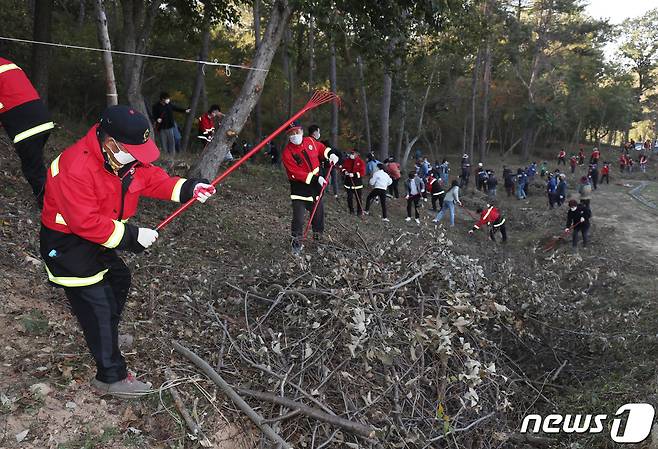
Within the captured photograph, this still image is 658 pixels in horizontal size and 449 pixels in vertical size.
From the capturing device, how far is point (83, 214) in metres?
2.85

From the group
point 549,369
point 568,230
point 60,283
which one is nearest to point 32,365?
point 60,283

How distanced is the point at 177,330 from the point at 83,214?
1705 mm

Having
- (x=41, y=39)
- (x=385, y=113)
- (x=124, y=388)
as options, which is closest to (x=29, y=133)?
(x=124, y=388)

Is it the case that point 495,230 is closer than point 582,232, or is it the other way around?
point 582,232

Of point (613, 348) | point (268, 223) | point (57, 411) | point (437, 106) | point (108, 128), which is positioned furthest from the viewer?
point (437, 106)

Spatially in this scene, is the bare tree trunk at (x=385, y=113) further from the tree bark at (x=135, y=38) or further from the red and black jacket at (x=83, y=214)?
the red and black jacket at (x=83, y=214)

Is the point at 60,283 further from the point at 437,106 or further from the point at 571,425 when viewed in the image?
the point at 437,106

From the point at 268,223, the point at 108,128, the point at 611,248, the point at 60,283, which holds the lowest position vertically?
the point at 611,248

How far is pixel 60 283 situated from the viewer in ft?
10.0

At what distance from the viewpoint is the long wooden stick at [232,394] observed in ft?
10.9

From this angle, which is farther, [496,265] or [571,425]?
[496,265]

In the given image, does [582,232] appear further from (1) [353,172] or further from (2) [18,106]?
(2) [18,106]

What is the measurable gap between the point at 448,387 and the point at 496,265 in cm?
378
